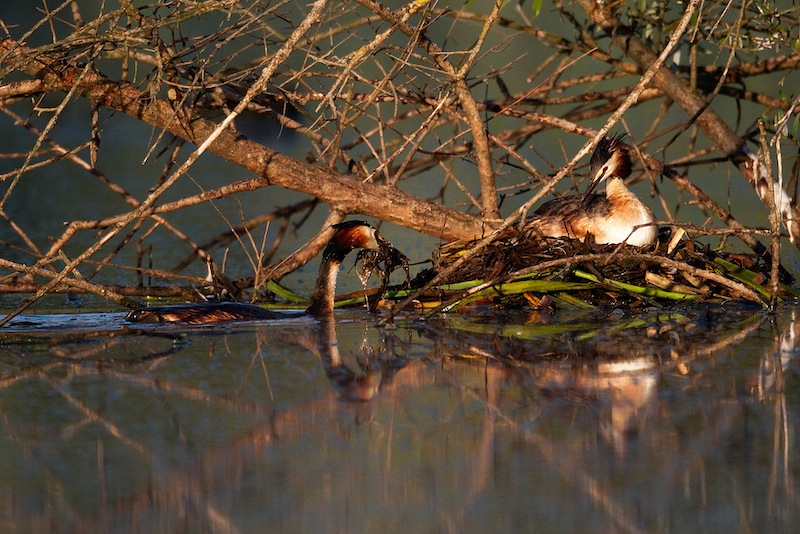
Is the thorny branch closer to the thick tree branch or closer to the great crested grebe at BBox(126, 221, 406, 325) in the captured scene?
the thick tree branch

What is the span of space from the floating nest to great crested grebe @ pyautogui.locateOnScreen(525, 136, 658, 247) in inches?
5.3

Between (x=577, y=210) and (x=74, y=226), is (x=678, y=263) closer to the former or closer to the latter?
(x=577, y=210)

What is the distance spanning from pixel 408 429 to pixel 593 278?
8.81ft

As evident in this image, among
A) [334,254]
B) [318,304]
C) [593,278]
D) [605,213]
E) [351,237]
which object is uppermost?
[605,213]

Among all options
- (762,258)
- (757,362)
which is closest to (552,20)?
(762,258)

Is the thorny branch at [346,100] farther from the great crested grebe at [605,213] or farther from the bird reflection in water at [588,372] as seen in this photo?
the bird reflection in water at [588,372]

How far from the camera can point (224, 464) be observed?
342 cm

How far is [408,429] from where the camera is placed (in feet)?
12.3

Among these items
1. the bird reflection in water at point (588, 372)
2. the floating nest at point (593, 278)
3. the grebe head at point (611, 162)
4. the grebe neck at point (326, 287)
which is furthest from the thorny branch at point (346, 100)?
the bird reflection in water at point (588, 372)

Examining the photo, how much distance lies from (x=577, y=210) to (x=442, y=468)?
3.58 metres

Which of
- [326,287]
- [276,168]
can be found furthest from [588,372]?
[276,168]

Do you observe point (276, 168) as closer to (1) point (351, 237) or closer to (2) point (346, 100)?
(1) point (351, 237)

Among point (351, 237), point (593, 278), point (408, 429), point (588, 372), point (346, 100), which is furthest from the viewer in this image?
point (351, 237)

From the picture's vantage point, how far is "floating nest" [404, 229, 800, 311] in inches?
239
